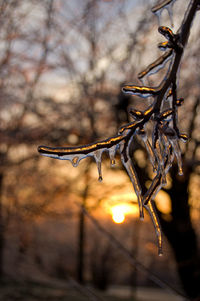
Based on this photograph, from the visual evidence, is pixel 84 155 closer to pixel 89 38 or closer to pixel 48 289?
pixel 89 38

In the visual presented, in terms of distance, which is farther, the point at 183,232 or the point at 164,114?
the point at 183,232

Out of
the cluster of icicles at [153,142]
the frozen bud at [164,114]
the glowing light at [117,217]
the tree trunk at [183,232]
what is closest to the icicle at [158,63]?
the cluster of icicles at [153,142]

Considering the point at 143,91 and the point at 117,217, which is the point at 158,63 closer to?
Result: the point at 143,91

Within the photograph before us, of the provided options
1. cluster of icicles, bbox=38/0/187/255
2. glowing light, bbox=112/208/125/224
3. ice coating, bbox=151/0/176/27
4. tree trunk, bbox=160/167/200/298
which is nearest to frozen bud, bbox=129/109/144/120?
cluster of icicles, bbox=38/0/187/255

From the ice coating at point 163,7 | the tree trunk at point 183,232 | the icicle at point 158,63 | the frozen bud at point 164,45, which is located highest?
the ice coating at point 163,7

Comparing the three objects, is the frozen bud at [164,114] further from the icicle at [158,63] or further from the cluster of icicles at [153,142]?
the icicle at [158,63]

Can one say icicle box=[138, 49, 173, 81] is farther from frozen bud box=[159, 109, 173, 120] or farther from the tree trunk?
the tree trunk

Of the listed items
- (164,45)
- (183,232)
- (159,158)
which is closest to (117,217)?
(159,158)

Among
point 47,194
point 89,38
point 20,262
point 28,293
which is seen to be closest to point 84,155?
point 89,38

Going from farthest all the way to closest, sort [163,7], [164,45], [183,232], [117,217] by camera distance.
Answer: [183,232] < [117,217] < [163,7] < [164,45]

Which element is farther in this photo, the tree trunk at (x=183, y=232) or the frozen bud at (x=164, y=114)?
the tree trunk at (x=183, y=232)

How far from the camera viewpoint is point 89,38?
19.3ft

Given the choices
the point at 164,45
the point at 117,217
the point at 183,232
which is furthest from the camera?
the point at 183,232

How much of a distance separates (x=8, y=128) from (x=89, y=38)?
7.92 feet
